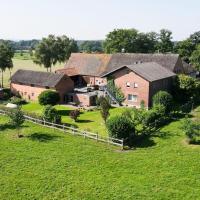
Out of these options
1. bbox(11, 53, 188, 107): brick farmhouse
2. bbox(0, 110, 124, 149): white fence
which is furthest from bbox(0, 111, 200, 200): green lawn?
bbox(11, 53, 188, 107): brick farmhouse

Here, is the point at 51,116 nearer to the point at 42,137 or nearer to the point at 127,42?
the point at 42,137

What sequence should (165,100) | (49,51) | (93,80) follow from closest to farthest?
(165,100)
(93,80)
(49,51)

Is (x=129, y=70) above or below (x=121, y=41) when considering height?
below

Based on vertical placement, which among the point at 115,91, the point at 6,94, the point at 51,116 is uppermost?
the point at 115,91

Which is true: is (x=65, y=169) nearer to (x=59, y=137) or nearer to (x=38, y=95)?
(x=59, y=137)

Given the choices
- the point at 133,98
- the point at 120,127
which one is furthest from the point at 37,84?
the point at 120,127

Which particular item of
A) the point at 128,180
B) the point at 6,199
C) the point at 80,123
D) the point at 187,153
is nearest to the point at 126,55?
the point at 80,123

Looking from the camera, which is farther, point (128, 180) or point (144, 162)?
point (144, 162)

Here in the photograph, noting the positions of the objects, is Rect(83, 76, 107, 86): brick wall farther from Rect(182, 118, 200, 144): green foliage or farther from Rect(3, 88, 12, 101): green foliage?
Rect(182, 118, 200, 144): green foliage
